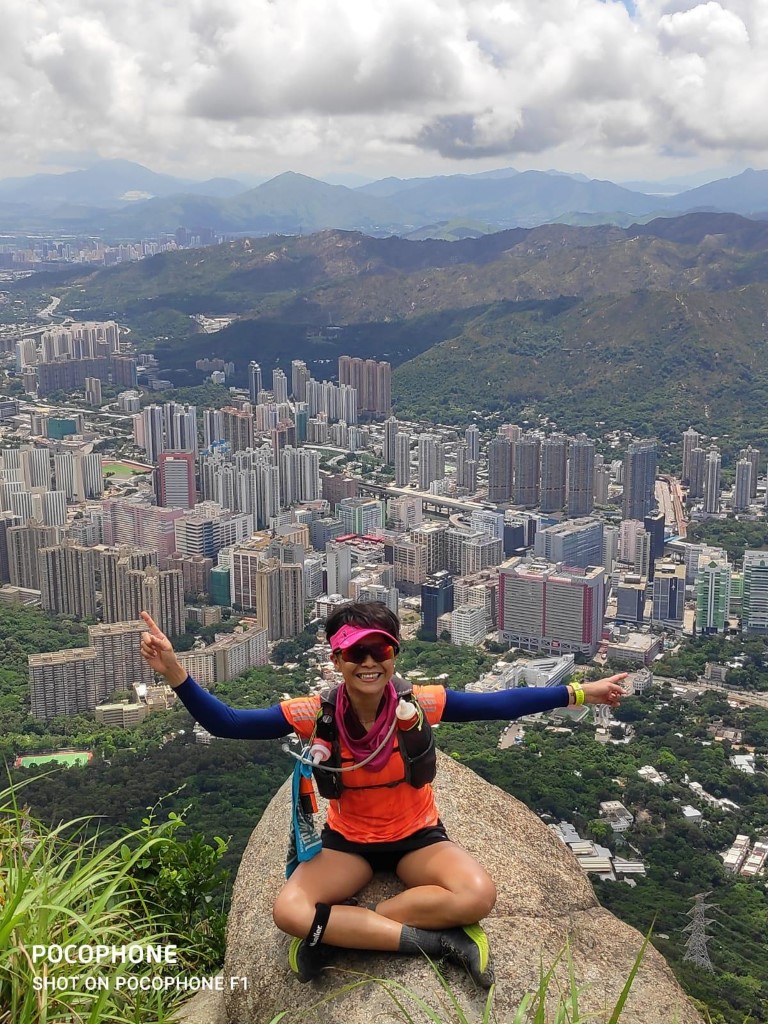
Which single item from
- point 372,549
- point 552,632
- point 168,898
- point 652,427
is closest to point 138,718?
point 552,632

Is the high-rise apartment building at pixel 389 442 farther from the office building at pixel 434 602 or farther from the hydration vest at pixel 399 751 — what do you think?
the hydration vest at pixel 399 751

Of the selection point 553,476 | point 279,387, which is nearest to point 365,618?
point 553,476

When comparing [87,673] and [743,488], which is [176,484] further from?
[743,488]

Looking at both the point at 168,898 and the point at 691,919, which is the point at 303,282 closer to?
the point at 691,919

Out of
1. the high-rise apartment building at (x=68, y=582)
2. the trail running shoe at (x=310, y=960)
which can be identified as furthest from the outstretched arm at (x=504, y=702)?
the high-rise apartment building at (x=68, y=582)

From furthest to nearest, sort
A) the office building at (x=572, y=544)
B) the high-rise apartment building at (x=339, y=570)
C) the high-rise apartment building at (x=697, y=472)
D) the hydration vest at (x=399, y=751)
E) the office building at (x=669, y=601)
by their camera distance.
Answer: the high-rise apartment building at (x=697, y=472), the office building at (x=572, y=544), the high-rise apartment building at (x=339, y=570), the office building at (x=669, y=601), the hydration vest at (x=399, y=751)
